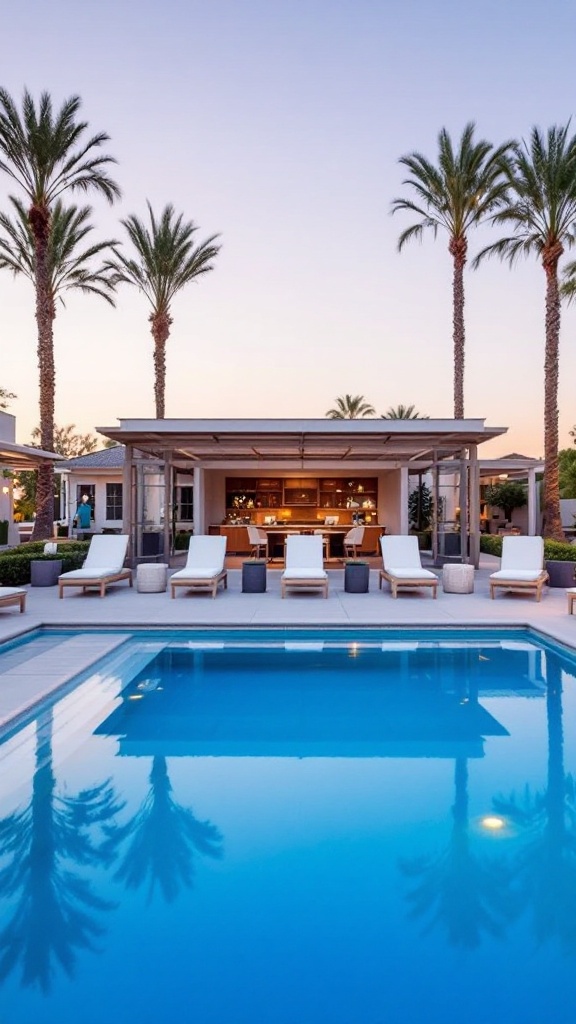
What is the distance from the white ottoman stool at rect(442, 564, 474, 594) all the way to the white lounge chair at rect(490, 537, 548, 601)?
0.48 meters

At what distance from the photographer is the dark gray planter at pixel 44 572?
13.3 m

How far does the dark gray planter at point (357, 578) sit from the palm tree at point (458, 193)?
24.1ft

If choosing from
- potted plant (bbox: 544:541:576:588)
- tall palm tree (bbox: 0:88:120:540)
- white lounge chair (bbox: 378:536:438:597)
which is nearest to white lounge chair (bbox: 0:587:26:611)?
tall palm tree (bbox: 0:88:120:540)

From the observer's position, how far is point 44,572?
13.3 metres

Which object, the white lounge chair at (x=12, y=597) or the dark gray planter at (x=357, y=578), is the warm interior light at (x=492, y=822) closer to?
the white lounge chair at (x=12, y=597)

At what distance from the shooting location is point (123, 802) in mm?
4379

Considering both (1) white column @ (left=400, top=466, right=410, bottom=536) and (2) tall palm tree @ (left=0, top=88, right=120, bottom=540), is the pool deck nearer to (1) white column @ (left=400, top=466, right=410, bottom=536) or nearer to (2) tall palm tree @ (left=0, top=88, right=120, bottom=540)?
(2) tall palm tree @ (left=0, top=88, right=120, bottom=540)

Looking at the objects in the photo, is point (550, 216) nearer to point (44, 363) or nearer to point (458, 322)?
point (458, 322)

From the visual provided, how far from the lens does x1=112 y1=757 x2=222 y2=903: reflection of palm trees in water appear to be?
350 centimetres

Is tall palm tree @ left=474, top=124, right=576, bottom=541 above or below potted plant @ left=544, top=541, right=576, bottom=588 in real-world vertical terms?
above

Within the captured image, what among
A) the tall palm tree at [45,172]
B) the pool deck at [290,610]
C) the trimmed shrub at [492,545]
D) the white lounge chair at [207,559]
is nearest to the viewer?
the pool deck at [290,610]

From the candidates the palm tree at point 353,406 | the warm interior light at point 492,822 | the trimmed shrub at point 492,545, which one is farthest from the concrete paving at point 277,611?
the palm tree at point 353,406

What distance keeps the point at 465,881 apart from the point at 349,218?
68.1ft

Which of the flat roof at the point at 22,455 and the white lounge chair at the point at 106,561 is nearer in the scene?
the flat roof at the point at 22,455
